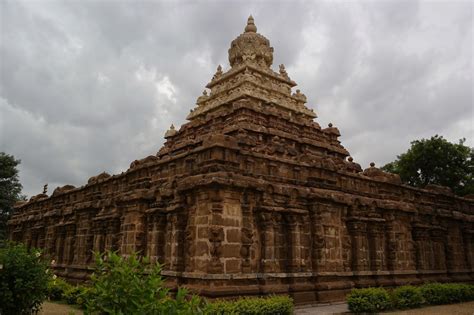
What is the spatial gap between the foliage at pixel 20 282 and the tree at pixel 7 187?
34.6 meters

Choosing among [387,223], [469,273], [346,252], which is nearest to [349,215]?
[346,252]

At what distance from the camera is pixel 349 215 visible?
47.6ft

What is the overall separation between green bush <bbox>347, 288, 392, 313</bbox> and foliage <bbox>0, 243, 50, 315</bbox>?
342 inches

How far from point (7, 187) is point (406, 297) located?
3998 centimetres

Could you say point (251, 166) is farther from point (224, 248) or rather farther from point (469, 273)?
point (469, 273)

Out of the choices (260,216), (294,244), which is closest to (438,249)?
(294,244)

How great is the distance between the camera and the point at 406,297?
1291cm

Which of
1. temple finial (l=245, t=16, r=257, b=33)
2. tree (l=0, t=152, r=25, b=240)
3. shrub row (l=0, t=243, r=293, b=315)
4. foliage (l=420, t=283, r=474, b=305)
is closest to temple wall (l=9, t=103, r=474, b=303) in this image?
shrub row (l=0, t=243, r=293, b=315)

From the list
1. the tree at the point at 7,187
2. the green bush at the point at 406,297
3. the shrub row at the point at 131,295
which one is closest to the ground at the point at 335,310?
the green bush at the point at 406,297

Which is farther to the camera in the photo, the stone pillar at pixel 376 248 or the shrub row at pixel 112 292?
the stone pillar at pixel 376 248

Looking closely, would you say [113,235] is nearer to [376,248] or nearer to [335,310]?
[335,310]

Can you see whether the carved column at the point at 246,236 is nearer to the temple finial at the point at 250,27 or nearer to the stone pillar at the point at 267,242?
the stone pillar at the point at 267,242

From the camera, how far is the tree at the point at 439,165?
105ft

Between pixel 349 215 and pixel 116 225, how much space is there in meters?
9.11
